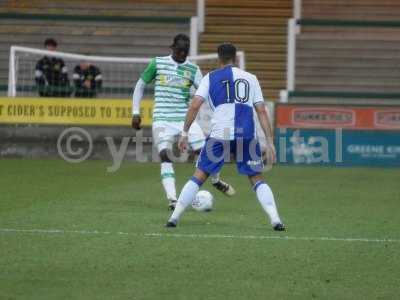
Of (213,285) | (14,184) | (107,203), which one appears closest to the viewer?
(213,285)

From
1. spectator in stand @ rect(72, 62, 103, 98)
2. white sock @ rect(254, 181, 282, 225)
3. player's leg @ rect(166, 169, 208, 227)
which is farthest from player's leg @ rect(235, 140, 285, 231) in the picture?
spectator in stand @ rect(72, 62, 103, 98)

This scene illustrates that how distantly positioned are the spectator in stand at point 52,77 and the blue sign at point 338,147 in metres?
4.38

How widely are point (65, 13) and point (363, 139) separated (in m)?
9.09

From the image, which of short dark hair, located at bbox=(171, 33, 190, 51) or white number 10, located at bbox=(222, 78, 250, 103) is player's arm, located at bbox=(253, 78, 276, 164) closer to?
white number 10, located at bbox=(222, 78, 250, 103)

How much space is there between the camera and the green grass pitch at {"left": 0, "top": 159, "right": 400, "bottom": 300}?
27.6ft

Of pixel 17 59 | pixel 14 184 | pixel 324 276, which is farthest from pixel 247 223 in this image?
pixel 17 59

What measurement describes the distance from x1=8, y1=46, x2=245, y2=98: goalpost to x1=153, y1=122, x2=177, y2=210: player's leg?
9.39 meters

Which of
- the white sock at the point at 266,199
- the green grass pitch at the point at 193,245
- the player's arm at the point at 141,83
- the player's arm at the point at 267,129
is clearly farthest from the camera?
the player's arm at the point at 141,83

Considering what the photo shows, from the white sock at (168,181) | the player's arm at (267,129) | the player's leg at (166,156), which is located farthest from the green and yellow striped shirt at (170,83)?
the player's arm at (267,129)

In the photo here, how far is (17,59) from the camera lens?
24125mm

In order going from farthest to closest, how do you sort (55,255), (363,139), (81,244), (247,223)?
(363,139) < (247,223) < (81,244) < (55,255)

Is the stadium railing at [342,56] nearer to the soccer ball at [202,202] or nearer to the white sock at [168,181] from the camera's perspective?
the white sock at [168,181]

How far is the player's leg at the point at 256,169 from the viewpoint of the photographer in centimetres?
1156

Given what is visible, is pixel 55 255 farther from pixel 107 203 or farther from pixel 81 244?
pixel 107 203
